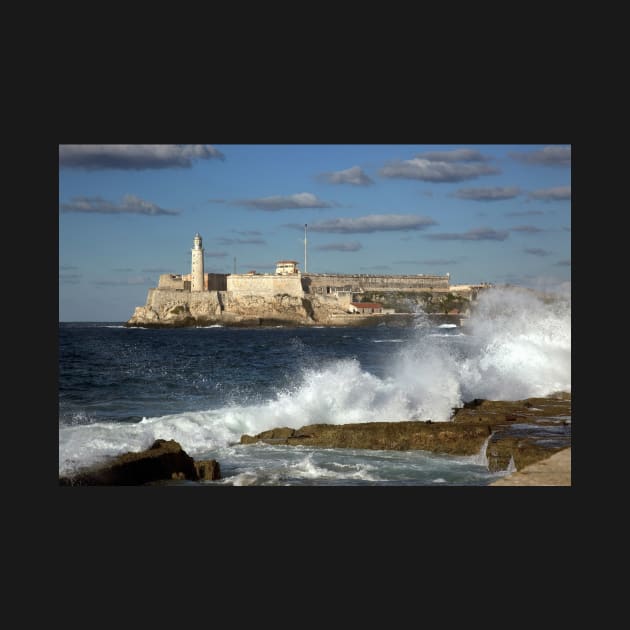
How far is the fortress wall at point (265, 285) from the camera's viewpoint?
50.1 meters

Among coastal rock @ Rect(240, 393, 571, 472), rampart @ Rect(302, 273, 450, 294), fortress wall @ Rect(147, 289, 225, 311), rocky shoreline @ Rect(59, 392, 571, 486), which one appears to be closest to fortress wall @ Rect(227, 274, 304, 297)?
fortress wall @ Rect(147, 289, 225, 311)

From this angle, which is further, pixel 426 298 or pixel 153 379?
pixel 426 298

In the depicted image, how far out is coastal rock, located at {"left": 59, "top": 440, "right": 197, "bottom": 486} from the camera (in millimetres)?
5441

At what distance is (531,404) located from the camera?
8.58 m

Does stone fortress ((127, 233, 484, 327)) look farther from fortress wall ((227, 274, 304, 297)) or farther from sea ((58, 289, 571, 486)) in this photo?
sea ((58, 289, 571, 486))

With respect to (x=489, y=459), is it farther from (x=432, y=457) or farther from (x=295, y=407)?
(x=295, y=407)

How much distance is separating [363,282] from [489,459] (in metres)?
53.3

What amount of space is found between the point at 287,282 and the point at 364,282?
33.5ft

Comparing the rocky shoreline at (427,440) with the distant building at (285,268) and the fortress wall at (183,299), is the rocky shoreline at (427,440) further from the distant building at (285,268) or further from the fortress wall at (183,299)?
the distant building at (285,268)

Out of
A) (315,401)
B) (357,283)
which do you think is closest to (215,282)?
(357,283)

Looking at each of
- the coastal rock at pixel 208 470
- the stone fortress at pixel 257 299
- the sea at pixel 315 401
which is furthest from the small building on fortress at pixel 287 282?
the coastal rock at pixel 208 470

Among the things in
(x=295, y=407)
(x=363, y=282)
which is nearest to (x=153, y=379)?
(x=295, y=407)

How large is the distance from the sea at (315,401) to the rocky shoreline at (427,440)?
13 centimetres

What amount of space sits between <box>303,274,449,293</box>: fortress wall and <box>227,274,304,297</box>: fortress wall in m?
2.56
